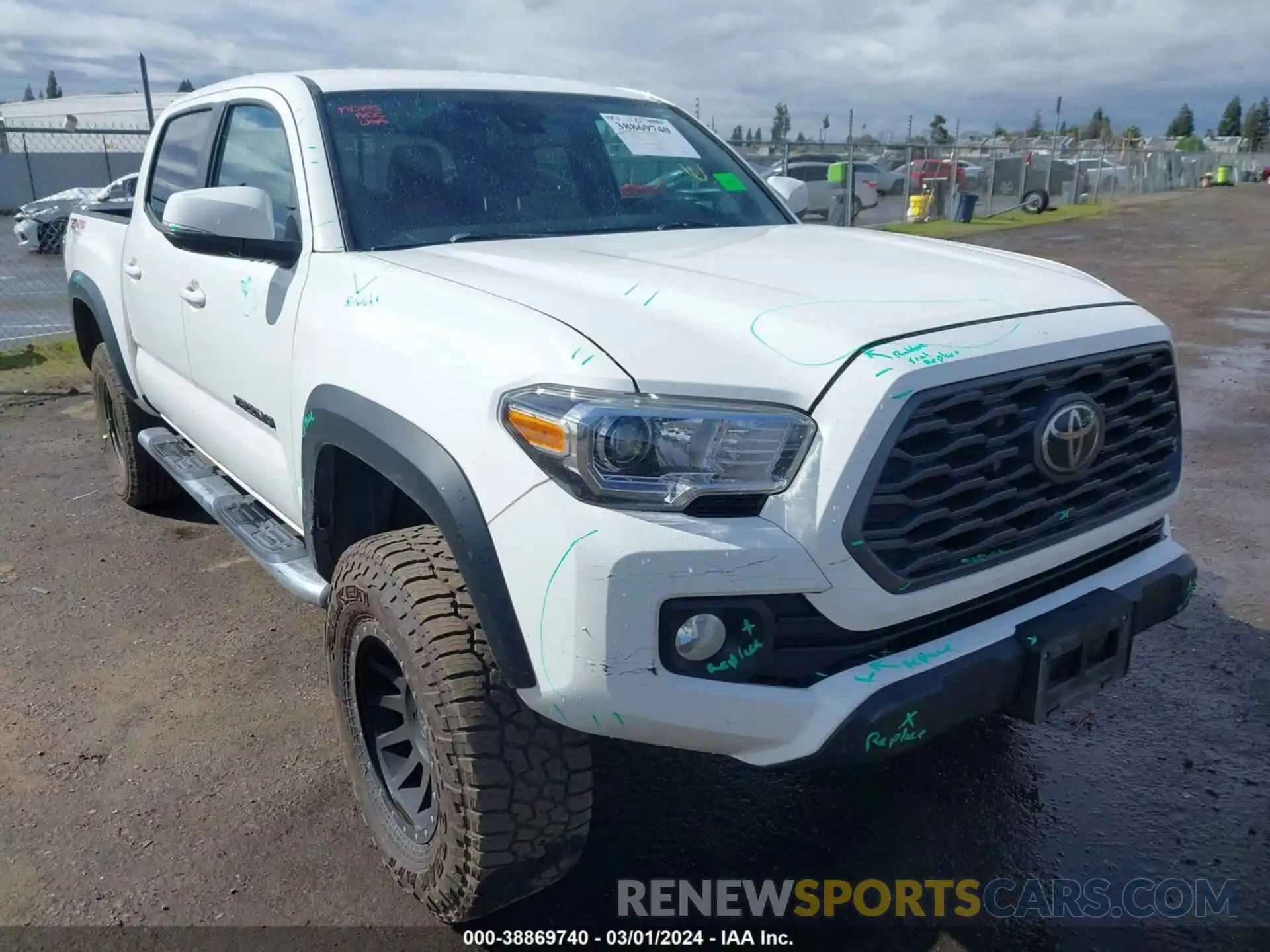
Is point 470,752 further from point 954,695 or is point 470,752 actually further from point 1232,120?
point 1232,120

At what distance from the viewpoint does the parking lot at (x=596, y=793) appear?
2535 mm

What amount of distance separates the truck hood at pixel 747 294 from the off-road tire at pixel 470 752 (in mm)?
621

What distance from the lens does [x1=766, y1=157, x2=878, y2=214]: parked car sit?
1830 centimetres

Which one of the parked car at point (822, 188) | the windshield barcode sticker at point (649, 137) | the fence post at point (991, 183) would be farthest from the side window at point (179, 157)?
the fence post at point (991, 183)

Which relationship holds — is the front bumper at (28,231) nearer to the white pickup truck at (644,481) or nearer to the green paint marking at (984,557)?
the white pickup truck at (644,481)

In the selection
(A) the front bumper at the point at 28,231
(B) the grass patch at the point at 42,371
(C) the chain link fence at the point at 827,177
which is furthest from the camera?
(A) the front bumper at the point at 28,231

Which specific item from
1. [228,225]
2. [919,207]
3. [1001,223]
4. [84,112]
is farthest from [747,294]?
[84,112]

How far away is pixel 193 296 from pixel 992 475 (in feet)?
8.91

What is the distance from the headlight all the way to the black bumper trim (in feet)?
1.57

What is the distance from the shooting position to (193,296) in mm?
3535

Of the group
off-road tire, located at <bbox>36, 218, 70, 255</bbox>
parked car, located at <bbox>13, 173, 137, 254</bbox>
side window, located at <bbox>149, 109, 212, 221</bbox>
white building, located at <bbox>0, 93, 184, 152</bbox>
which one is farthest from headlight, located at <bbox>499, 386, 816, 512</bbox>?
white building, located at <bbox>0, 93, 184, 152</bbox>

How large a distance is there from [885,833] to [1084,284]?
1.52 metres

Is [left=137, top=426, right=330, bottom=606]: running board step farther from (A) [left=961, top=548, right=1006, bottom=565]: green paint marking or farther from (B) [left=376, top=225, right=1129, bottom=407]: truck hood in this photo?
(A) [left=961, top=548, right=1006, bottom=565]: green paint marking

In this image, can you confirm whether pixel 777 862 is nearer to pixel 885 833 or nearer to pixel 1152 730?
pixel 885 833
